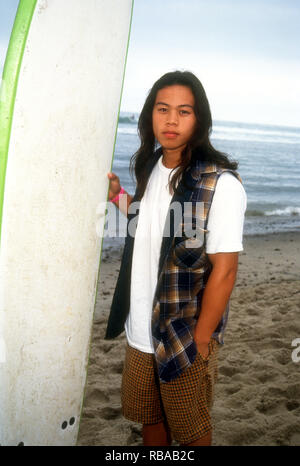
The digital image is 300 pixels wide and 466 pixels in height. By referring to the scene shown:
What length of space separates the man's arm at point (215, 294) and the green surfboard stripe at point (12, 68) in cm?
84

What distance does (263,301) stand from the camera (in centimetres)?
409

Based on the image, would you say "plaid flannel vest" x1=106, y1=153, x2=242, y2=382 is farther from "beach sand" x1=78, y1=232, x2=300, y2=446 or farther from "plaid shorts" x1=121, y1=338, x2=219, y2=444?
"beach sand" x1=78, y1=232, x2=300, y2=446

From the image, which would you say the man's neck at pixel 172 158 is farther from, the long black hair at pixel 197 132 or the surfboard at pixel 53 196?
the surfboard at pixel 53 196

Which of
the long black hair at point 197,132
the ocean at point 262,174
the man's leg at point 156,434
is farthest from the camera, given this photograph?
the ocean at point 262,174

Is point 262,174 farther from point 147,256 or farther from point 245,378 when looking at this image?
point 147,256

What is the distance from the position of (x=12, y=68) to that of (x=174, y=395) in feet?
4.15

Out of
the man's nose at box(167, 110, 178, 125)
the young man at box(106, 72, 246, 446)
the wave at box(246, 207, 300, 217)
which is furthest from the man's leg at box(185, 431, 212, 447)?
the wave at box(246, 207, 300, 217)

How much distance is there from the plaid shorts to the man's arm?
8 centimetres

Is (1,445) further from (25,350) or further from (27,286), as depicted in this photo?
(27,286)

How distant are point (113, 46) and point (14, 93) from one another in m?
0.57

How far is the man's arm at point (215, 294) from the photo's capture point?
141 centimetres

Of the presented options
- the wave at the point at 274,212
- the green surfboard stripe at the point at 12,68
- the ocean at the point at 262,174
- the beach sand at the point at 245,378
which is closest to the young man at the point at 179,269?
the ocean at the point at 262,174

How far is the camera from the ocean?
27.8 feet
